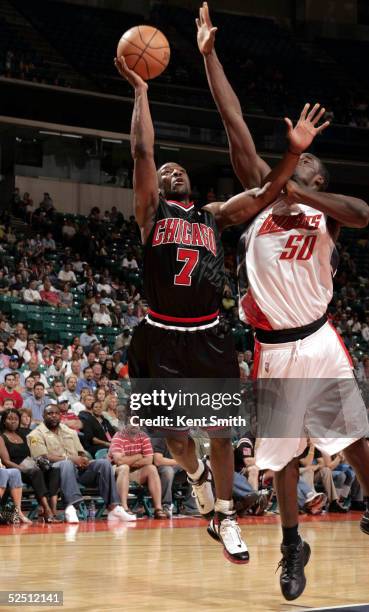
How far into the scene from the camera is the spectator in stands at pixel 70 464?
11312mm

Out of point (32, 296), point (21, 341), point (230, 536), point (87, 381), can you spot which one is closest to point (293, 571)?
point (230, 536)

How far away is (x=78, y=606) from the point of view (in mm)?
5312

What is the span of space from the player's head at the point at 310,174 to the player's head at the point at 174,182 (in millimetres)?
851

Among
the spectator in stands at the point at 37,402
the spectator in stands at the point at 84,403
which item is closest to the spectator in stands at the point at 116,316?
the spectator in stands at the point at 84,403

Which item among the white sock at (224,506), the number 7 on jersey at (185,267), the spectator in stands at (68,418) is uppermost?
the number 7 on jersey at (185,267)

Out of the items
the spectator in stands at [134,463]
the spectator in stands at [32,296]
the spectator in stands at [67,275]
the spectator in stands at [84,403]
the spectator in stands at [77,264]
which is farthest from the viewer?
the spectator in stands at [77,264]

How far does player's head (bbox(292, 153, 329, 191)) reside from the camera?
5.55m

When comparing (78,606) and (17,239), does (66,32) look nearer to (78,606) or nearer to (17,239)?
(17,239)

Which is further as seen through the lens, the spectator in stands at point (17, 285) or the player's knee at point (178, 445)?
the spectator in stands at point (17, 285)

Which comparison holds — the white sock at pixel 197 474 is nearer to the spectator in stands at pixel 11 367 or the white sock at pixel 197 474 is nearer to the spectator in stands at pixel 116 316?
the spectator in stands at pixel 11 367

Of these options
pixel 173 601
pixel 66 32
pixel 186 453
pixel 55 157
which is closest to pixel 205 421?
pixel 186 453

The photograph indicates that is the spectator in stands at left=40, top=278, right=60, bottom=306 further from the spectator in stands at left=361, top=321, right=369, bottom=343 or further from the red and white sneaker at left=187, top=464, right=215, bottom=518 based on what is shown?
the red and white sneaker at left=187, top=464, right=215, bottom=518

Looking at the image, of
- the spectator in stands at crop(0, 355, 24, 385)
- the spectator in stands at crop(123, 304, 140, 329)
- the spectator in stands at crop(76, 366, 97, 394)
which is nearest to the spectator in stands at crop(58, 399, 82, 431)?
the spectator in stands at crop(0, 355, 24, 385)

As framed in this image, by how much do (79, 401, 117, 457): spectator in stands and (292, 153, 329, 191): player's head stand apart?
7.44 metres
